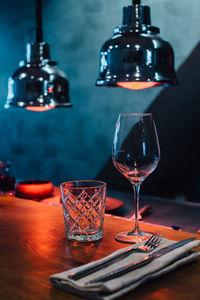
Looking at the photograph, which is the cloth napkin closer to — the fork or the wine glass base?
the fork

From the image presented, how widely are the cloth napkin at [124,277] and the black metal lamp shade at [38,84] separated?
1.02 meters

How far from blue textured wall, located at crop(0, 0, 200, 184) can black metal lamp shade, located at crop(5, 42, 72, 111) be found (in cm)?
123

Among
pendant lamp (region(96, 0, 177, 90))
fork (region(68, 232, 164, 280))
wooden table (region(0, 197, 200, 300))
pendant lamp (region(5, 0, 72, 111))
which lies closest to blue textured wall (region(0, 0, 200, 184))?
pendant lamp (region(5, 0, 72, 111))

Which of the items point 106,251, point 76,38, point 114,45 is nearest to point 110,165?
point 76,38

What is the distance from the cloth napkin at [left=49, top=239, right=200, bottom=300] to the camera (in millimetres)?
551

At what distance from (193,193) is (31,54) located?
115 inches

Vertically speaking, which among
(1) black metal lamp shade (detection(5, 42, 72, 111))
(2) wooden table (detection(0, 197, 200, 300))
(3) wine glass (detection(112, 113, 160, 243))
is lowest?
(2) wooden table (detection(0, 197, 200, 300))

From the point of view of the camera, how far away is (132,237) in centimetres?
83

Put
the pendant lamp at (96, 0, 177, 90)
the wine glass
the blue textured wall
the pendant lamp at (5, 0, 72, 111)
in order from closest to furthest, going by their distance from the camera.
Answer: the wine glass < the pendant lamp at (96, 0, 177, 90) < the pendant lamp at (5, 0, 72, 111) < the blue textured wall

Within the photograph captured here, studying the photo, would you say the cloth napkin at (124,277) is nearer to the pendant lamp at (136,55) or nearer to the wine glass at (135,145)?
the wine glass at (135,145)

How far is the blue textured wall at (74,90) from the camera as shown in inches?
107

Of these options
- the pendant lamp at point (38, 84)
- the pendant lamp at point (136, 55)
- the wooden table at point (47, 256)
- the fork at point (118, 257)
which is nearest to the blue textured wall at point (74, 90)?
the pendant lamp at point (38, 84)

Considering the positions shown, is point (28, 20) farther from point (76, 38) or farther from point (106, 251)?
point (106, 251)

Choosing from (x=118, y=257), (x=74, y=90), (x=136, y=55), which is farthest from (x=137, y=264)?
(x=74, y=90)
